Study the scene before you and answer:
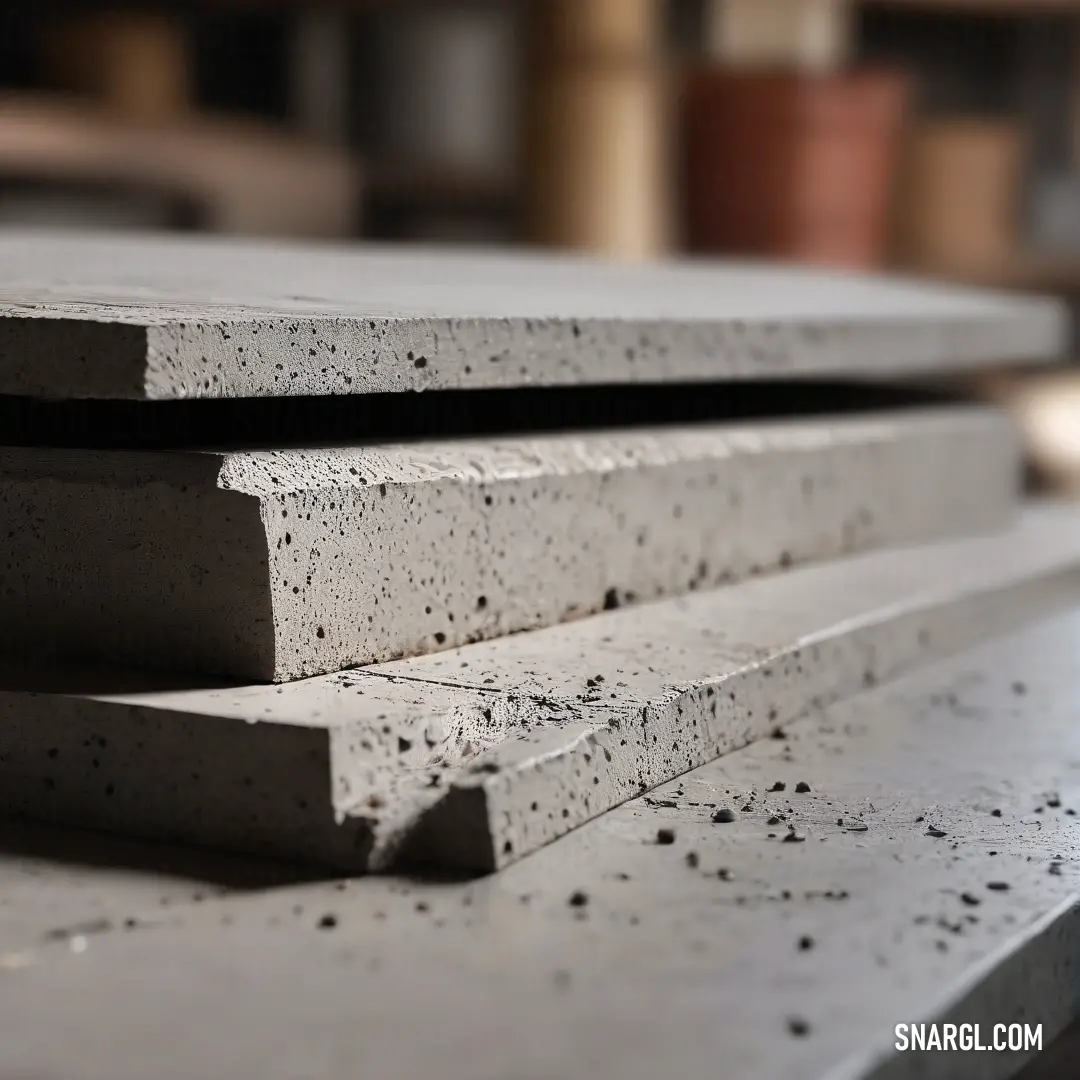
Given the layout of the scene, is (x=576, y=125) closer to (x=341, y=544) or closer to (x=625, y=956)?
(x=341, y=544)

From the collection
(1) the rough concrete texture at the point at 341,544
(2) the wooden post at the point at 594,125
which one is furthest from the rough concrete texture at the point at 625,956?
(2) the wooden post at the point at 594,125

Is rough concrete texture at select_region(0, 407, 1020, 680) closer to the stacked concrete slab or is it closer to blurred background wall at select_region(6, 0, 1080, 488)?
the stacked concrete slab

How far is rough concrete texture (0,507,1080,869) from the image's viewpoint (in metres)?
1.17

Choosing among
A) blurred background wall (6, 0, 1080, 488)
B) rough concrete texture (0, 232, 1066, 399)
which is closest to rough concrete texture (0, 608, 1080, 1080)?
rough concrete texture (0, 232, 1066, 399)

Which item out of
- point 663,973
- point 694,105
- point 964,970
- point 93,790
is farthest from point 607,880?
point 694,105

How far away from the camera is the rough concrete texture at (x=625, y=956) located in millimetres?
922

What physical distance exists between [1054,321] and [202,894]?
206cm

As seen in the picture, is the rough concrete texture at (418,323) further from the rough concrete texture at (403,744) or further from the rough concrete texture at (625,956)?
the rough concrete texture at (625,956)

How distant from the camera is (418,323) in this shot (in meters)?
1.43

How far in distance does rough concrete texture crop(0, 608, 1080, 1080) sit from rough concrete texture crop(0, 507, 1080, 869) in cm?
4

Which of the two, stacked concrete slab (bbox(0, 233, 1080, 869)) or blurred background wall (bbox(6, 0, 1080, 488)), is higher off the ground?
blurred background wall (bbox(6, 0, 1080, 488))

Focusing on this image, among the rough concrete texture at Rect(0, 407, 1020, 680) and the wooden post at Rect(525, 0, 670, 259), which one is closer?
the rough concrete texture at Rect(0, 407, 1020, 680)

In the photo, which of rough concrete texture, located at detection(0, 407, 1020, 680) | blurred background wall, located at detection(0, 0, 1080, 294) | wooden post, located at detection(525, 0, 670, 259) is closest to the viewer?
rough concrete texture, located at detection(0, 407, 1020, 680)

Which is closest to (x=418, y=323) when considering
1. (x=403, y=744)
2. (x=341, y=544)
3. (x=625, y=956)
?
(x=341, y=544)
